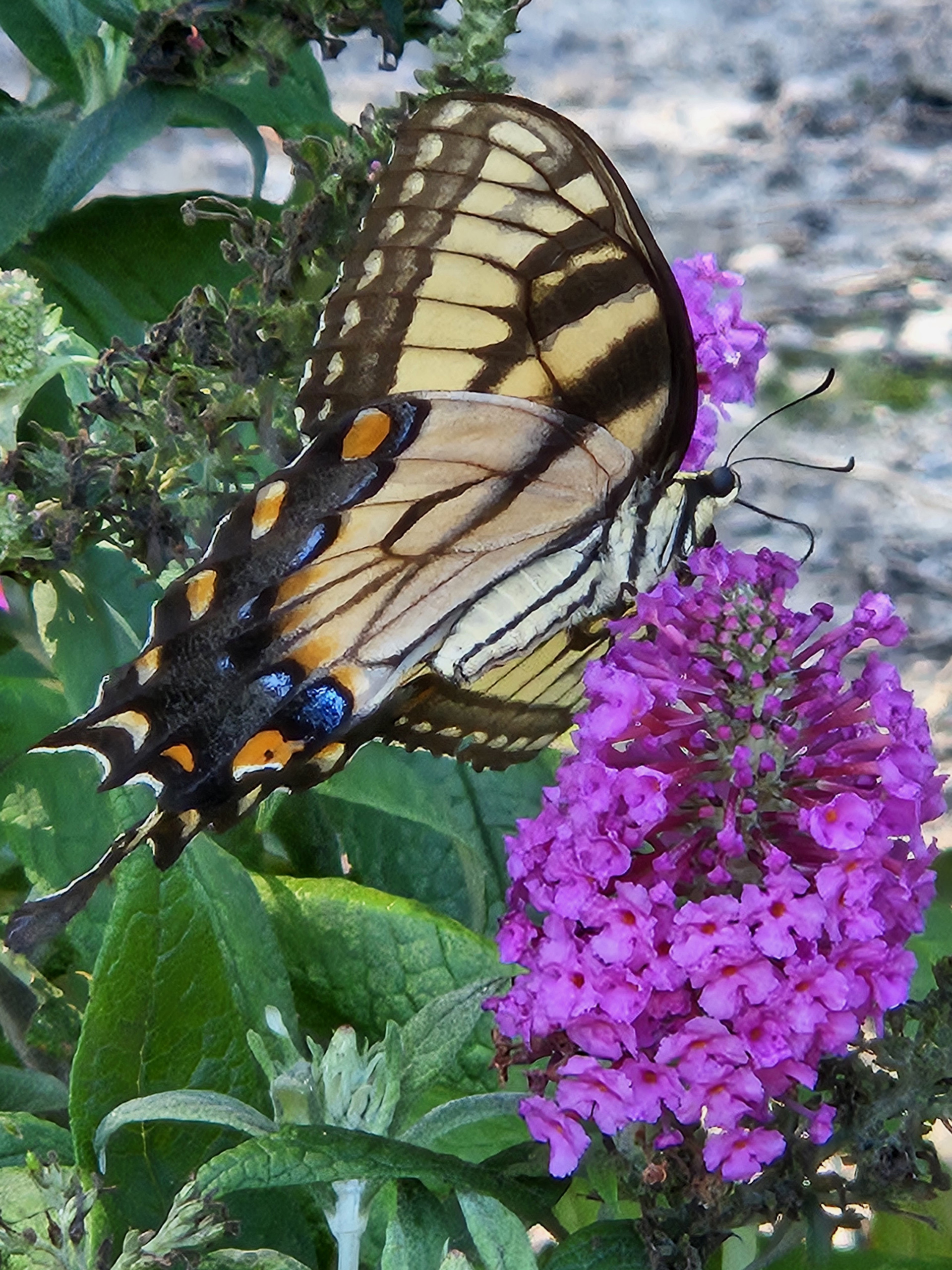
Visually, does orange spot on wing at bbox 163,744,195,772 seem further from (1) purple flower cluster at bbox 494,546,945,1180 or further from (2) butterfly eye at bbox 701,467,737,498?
(2) butterfly eye at bbox 701,467,737,498

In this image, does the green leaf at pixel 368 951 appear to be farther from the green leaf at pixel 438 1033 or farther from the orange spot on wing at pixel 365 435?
the orange spot on wing at pixel 365 435

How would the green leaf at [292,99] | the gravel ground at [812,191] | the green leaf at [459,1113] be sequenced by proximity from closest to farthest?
the green leaf at [459,1113]
the green leaf at [292,99]
the gravel ground at [812,191]

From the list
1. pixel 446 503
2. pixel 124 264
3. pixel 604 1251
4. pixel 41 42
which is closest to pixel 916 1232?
pixel 604 1251

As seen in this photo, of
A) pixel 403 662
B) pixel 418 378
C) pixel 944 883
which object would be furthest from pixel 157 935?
pixel 944 883

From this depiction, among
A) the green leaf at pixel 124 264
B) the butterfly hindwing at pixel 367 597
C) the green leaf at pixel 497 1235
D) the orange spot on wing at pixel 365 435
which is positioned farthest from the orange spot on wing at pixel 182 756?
the green leaf at pixel 124 264

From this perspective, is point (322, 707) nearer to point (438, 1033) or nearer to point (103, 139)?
point (438, 1033)

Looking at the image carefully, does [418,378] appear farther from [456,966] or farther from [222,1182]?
[222,1182]

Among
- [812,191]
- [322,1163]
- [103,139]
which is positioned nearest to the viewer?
[322,1163]

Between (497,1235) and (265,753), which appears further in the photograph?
(265,753)
